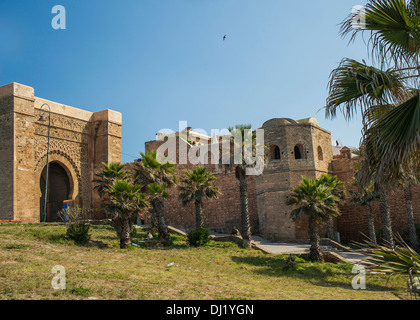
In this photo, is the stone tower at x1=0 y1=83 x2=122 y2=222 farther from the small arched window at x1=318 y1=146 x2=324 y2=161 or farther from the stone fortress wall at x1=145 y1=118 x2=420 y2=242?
the small arched window at x1=318 y1=146 x2=324 y2=161

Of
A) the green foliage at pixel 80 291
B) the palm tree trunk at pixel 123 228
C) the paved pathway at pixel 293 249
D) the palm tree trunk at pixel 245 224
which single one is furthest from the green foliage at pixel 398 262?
the palm tree trunk at pixel 245 224

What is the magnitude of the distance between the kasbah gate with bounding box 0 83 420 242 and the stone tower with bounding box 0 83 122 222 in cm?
5

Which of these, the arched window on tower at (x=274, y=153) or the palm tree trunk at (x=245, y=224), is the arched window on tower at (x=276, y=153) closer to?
the arched window on tower at (x=274, y=153)

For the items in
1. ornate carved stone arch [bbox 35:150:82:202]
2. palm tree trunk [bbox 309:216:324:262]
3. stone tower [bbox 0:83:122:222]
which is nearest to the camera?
palm tree trunk [bbox 309:216:324:262]

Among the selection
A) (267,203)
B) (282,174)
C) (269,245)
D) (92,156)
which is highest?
(92,156)

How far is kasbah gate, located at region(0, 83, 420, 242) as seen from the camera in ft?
64.3

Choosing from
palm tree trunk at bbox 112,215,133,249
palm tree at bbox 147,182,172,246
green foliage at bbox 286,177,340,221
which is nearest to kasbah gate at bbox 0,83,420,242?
green foliage at bbox 286,177,340,221

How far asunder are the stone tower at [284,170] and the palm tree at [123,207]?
786cm

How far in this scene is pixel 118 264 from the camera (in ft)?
33.7
